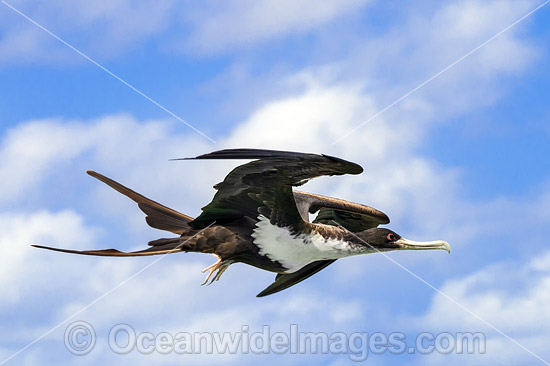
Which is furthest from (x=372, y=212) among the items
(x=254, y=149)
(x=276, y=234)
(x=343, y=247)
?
(x=254, y=149)

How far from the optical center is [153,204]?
27.8ft

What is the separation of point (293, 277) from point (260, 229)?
1.49m

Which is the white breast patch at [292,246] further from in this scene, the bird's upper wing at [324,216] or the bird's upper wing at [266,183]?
the bird's upper wing at [324,216]

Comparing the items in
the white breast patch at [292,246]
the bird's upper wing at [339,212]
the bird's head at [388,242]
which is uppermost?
the bird's upper wing at [339,212]

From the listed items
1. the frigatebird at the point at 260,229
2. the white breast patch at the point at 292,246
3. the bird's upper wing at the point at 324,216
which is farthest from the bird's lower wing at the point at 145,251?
the bird's upper wing at the point at 324,216

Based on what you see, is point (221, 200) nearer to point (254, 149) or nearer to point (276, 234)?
point (276, 234)

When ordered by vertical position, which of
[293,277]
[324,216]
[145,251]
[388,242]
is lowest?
[145,251]

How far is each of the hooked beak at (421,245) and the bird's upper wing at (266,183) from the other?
128 cm

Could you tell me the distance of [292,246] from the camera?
26.9 ft

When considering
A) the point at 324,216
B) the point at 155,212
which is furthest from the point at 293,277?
the point at 155,212

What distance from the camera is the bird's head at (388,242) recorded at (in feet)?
28.2

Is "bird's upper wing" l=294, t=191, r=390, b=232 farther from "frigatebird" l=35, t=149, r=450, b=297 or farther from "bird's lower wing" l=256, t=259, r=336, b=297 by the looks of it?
"frigatebird" l=35, t=149, r=450, b=297

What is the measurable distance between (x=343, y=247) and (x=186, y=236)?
1.62 m

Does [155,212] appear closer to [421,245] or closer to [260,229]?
[260,229]
